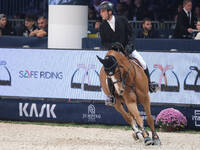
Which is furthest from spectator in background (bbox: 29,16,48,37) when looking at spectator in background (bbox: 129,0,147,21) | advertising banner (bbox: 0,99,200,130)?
spectator in background (bbox: 129,0,147,21)

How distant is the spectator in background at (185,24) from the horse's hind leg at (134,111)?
14.9 ft

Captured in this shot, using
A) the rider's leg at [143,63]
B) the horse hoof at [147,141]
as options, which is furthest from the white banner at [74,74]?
the horse hoof at [147,141]

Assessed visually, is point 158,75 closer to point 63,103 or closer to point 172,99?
point 172,99

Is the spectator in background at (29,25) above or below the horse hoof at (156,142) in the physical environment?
above

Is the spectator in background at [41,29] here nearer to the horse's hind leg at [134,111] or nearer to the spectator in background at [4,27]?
the spectator in background at [4,27]

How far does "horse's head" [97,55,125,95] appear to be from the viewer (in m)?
11.0

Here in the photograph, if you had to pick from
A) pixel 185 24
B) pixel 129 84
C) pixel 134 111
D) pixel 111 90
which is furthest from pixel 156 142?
pixel 185 24

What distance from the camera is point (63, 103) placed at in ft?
49.4

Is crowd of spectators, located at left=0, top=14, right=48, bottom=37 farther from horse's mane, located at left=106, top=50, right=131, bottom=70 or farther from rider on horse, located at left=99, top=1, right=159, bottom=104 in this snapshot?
horse's mane, located at left=106, top=50, right=131, bottom=70

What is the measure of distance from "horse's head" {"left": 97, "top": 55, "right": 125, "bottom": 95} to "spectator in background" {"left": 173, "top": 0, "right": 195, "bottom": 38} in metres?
4.81

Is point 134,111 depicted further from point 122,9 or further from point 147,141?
point 122,9

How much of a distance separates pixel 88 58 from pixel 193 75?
254 centimetres

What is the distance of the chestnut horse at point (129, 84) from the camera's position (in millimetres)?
11078

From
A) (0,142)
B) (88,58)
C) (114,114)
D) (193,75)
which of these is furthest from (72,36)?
(0,142)
